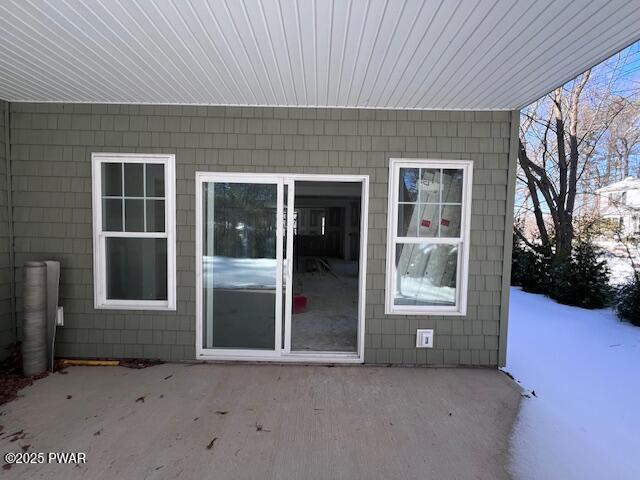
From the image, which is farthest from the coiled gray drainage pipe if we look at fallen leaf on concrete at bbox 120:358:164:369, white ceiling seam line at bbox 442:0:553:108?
white ceiling seam line at bbox 442:0:553:108

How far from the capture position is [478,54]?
2129 millimetres

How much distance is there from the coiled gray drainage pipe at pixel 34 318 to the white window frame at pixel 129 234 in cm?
41

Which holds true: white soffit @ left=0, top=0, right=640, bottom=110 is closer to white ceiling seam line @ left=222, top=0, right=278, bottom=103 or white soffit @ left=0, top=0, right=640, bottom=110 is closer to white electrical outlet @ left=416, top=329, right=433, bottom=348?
white ceiling seam line @ left=222, top=0, right=278, bottom=103

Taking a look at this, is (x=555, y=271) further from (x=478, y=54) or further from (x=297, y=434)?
(x=297, y=434)

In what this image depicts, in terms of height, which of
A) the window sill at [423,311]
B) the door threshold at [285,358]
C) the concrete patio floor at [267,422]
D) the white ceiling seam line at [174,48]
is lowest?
the concrete patio floor at [267,422]

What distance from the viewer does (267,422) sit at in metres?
2.31

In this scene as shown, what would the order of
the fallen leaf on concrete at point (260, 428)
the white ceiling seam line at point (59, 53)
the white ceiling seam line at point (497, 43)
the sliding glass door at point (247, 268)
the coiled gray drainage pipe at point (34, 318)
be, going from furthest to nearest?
1. the sliding glass door at point (247, 268)
2. the coiled gray drainage pipe at point (34, 318)
3. the fallen leaf on concrete at point (260, 428)
4. the white ceiling seam line at point (59, 53)
5. the white ceiling seam line at point (497, 43)

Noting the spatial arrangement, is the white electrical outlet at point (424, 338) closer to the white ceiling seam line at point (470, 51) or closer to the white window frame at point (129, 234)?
the white ceiling seam line at point (470, 51)

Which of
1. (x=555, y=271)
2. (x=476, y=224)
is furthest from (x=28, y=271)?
(x=555, y=271)

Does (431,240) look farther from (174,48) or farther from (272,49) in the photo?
(174,48)

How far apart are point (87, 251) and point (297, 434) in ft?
9.00

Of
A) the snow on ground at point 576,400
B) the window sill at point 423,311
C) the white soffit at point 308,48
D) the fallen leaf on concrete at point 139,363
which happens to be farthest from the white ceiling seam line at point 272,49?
the snow on ground at point 576,400

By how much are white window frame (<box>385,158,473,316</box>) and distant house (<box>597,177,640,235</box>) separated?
4574 millimetres

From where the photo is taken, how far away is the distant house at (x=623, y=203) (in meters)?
6.02
